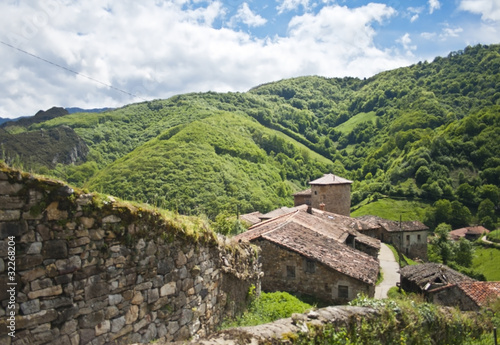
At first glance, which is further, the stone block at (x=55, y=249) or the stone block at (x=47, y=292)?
the stone block at (x=55, y=249)

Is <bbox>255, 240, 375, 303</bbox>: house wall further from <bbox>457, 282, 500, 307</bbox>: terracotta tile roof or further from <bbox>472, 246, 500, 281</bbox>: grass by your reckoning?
<bbox>472, 246, 500, 281</bbox>: grass

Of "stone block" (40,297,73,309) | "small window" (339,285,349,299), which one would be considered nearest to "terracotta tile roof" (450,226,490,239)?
"small window" (339,285,349,299)

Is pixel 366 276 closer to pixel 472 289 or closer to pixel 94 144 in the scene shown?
pixel 472 289

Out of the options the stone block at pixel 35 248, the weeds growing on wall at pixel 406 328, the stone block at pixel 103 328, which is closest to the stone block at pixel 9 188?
the stone block at pixel 35 248

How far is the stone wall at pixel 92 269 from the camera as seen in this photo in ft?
14.1

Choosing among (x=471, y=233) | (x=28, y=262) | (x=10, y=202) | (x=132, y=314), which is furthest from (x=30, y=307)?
(x=471, y=233)

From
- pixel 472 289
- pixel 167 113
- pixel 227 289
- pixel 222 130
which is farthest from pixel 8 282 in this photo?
pixel 167 113

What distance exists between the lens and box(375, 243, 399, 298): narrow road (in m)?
27.4

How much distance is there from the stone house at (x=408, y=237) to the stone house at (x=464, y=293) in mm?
29370

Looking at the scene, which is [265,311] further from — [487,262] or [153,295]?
[487,262]

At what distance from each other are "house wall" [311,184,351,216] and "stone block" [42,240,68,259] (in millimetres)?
37161

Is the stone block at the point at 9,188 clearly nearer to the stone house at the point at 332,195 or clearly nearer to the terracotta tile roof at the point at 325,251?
the terracotta tile roof at the point at 325,251

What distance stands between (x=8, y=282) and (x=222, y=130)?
403 ft

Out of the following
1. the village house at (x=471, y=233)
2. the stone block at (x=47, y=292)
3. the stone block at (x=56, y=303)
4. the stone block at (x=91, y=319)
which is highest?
the stone block at (x=47, y=292)
